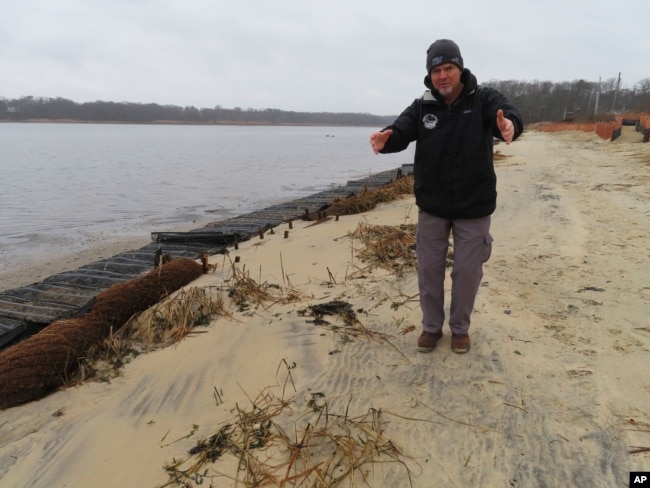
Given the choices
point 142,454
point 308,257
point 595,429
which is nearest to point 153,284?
point 308,257

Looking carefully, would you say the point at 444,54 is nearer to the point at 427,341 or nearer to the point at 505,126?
the point at 505,126

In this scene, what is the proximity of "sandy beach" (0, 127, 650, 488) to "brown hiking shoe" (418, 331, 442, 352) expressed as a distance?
0.05 metres

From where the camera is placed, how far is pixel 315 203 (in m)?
13.7

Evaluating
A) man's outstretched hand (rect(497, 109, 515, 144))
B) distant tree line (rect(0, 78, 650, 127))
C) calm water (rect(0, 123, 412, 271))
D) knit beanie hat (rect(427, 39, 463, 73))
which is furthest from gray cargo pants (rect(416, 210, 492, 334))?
distant tree line (rect(0, 78, 650, 127))

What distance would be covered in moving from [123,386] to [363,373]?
1856 mm

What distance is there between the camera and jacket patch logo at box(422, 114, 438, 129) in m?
2.87

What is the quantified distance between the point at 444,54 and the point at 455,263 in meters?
1.37

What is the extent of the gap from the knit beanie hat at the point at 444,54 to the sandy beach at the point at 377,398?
6.58 ft

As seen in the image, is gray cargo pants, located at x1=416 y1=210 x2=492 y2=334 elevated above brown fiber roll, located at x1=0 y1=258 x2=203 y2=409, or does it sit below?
above

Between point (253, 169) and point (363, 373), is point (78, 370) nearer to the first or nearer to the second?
point (363, 373)

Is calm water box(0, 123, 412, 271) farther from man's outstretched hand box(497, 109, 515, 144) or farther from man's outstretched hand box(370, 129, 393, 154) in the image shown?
man's outstretched hand box(497, 109, 515, 144)

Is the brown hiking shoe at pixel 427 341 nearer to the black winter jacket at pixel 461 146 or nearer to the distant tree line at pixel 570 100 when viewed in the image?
the black winter jacket at pixel 461 146

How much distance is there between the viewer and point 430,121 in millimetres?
2887

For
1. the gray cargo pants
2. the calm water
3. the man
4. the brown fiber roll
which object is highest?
the man
